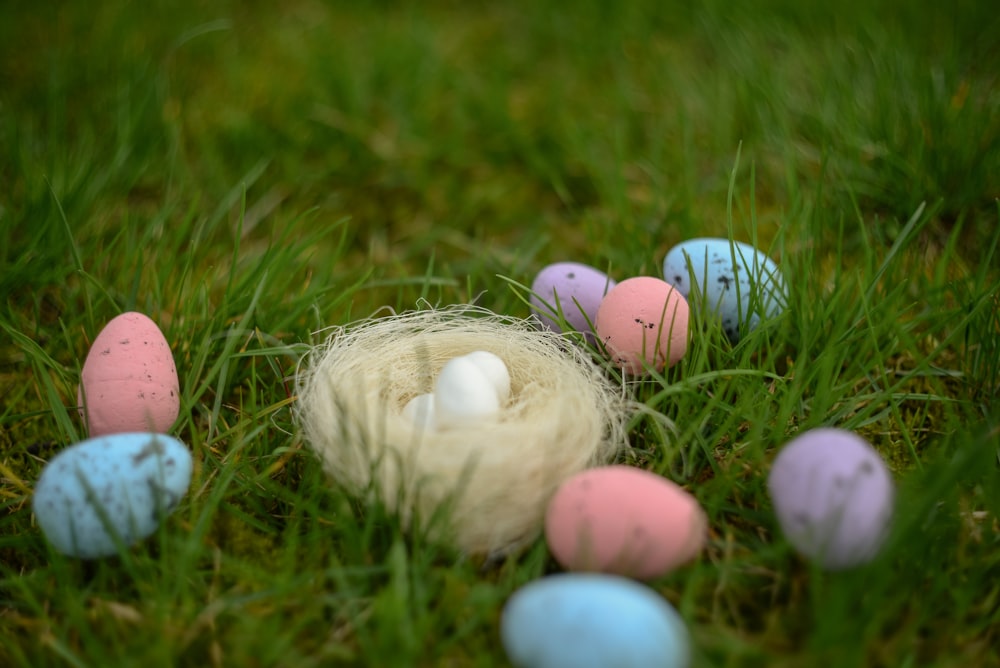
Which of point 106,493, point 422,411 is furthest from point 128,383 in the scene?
point 422,411

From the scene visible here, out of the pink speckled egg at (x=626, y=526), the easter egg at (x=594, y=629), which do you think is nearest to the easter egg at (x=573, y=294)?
the pink speckled egg at (x=626, y=526)

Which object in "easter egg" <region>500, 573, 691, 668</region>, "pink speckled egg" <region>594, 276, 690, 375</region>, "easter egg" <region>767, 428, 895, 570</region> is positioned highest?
"pink speckled egg" <region>594, 276, 690, 375</region>

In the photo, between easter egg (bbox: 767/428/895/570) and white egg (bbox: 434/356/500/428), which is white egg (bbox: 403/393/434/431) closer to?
white egg (bbox: 434/356/500/428)

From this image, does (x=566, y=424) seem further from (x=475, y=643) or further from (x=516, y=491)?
(x=475, y=643)

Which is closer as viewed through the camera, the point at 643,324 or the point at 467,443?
the point at 467,443

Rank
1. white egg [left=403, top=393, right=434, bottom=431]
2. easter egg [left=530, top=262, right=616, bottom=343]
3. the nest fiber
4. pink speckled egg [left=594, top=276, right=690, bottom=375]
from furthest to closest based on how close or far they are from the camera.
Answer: easter egg [left=530, top=262, right=616, bottom=343] < pink speckled egg [left=594, top=276, right=690, bottom=375] < white egg [left=403, top=393, right=434, bottom=431] < the nest fiber

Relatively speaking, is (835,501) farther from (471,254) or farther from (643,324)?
(471,254)

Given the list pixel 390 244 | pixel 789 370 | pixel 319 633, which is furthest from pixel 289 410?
pixel 789 370

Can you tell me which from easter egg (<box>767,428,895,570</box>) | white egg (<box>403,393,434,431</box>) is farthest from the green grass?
white egg (<box>403,393,434,431</box>)
